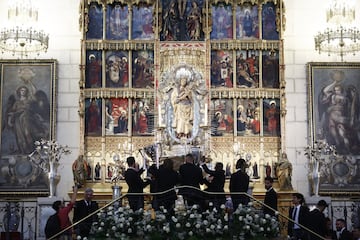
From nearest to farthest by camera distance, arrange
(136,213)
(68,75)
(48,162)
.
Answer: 1. (136,213)
2. (48,162)
3. (68,75)

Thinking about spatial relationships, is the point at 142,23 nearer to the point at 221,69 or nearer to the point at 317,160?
the point at 221,69

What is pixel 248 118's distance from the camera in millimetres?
21938

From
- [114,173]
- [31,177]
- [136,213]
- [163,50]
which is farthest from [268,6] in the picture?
[136,213]

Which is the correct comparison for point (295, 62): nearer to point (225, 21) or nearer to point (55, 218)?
point (225, 21)

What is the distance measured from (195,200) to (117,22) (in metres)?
9.00

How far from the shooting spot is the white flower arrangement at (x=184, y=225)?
14.0m

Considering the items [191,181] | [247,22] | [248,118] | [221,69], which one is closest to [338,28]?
[247,22]

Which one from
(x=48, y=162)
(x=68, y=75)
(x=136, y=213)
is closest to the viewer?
(x=136, y=213)

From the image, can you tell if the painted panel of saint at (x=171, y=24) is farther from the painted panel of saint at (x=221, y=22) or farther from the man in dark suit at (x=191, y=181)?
the man in dark suit at (x=191, y=181)

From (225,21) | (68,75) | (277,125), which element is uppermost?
(225,21)

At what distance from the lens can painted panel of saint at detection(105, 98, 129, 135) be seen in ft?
71.4

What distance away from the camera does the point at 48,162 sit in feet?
68.8

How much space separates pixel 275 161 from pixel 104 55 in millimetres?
6102

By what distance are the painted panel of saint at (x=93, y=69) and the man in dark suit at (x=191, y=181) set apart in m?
7.35
